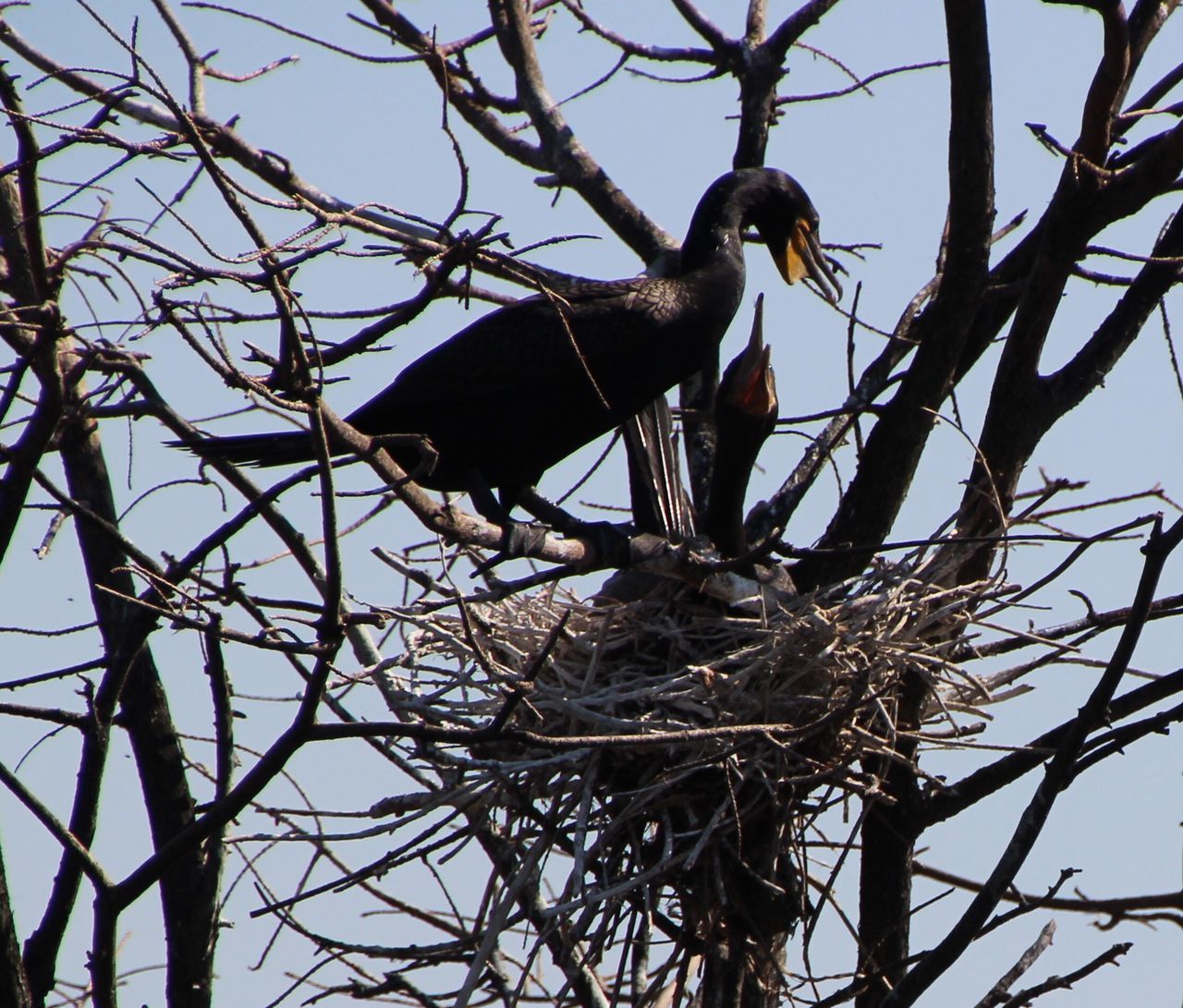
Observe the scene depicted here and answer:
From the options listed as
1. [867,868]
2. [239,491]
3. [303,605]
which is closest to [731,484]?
[867,868]

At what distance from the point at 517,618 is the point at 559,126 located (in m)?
1.76

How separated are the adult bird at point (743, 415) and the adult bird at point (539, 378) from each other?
0.67 ft

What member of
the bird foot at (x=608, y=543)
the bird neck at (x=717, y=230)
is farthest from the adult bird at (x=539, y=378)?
the bird foot at (x=608, y=543)

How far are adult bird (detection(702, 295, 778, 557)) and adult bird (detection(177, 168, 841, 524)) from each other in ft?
0.67

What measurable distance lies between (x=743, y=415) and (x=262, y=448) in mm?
1197

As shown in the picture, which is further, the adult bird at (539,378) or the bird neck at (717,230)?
the bird neck at (717,230)

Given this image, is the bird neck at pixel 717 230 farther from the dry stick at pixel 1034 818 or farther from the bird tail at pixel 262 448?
the dry stick at pixel 1034 818

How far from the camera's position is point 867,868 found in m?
4.09

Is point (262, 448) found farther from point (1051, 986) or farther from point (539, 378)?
point (1051, 986)

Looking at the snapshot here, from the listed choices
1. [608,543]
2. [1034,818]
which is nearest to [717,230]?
[608,543]

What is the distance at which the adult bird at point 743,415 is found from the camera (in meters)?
4.00

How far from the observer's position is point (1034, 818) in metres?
2.88

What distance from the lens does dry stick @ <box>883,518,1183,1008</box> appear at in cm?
278

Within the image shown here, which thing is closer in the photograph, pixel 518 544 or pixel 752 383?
pixel 518 544
